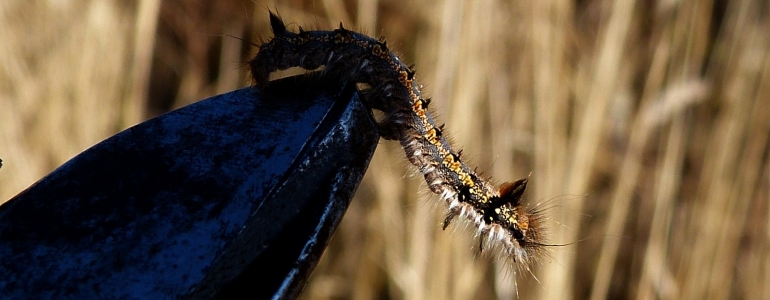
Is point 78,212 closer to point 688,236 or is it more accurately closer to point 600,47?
point 600,47

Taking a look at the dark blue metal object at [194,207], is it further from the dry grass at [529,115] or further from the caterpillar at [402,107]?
the dry grass at [529,115]

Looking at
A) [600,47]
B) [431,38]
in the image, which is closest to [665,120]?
[600,47]

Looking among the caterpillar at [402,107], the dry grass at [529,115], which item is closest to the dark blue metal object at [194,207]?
the caterpillar at [402,107]

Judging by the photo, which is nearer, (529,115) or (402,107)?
(402,107)

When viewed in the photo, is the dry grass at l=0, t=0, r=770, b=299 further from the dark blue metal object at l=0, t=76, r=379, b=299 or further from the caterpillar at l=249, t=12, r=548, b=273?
the dark blue metal object at l=0, t=76, r=379, b=299

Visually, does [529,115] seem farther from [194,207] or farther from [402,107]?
[194,207]

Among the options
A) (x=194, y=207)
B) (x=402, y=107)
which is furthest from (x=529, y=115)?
(x=194, y=207)
